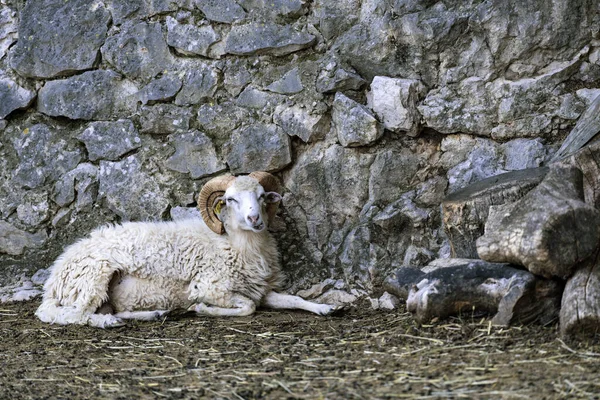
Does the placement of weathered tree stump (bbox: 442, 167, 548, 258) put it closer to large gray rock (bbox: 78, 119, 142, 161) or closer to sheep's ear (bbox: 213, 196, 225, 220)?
sheep's ear (bbox: 213, 196, 225, 220)

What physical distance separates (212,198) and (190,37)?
146cm

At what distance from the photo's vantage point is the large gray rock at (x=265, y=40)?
6.73 metres

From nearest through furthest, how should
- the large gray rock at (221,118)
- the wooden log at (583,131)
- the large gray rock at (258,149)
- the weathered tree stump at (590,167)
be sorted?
the weathered tree stump at (590,167) → the wooden log at (583,131) → the large gray rock at (258,149) → the large gray rock at (221,118)

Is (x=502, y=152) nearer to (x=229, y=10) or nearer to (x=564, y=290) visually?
(x=564, y=290)

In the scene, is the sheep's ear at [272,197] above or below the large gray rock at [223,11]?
below

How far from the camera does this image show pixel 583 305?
444cm

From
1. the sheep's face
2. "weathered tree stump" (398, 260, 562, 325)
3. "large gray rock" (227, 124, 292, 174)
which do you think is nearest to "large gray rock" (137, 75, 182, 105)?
"large gray rock" (227, 124, 292, 174)

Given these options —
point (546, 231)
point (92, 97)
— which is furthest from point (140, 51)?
point (546, 231)

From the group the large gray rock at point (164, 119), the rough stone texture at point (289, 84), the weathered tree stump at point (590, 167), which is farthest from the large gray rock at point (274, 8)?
the weathered tree stump at point (590, 167)

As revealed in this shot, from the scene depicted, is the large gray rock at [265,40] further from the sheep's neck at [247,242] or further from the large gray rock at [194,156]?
the sheep's neck at [247,242]

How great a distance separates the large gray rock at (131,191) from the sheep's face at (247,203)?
2.36 ft

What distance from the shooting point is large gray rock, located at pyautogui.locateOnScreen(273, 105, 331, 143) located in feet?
22.0

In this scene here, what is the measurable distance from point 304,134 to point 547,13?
2.15 meters

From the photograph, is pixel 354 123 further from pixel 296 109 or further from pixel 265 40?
pixel 265 40
